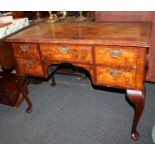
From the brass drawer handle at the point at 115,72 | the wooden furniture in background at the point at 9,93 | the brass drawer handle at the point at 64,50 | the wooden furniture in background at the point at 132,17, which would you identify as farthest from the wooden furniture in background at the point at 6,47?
the brass drawer handle at the point at 115,72

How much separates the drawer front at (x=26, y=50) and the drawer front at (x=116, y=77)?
47cm

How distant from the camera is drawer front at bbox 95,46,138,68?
44.6 inches

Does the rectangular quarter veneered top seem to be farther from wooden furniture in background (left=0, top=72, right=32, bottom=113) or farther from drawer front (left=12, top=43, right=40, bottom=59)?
wooden furniture in background (left=0, top=72, right=32, bottom=113)

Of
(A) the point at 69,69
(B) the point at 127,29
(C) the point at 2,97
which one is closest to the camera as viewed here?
(B) the point at 127,29

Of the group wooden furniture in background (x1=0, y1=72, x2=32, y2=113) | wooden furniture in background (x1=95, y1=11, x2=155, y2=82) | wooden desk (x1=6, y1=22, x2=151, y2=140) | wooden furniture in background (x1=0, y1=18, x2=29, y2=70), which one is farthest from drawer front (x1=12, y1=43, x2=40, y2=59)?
wooden furniture in background (x1=95, y1=11, x2=155, y2=82)

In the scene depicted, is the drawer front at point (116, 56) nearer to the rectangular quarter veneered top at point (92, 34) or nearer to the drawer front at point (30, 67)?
the rectangular quarter veneered top at point (92, 34)

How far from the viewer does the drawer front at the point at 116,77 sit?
122cm

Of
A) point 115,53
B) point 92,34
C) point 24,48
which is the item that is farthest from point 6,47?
A: point 115,53

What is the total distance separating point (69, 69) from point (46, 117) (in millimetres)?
784

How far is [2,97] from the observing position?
77.5 inches
